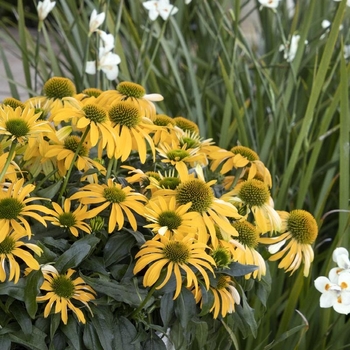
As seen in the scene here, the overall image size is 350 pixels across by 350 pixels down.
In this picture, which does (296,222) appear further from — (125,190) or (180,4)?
(180,4)

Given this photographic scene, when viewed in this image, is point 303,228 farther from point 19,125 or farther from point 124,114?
point 19,125

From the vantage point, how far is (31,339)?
61cm

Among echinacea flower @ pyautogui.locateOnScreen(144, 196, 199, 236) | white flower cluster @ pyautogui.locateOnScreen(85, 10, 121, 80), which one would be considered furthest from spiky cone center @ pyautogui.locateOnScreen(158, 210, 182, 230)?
white flower cluster @ pyautogui.locateOnScreen(85, 10, 121, 80)

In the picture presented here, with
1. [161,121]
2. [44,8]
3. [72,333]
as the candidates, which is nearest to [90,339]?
[72,333]

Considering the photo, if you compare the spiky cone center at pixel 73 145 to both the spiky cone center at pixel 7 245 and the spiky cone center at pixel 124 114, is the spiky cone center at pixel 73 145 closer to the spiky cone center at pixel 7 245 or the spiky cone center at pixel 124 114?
the spiky cone center at pixel 124 114

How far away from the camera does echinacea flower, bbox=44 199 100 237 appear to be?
66 centimetres

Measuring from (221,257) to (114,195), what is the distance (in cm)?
14

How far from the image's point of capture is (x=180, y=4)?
1621 mm

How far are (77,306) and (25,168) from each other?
0.21 meters

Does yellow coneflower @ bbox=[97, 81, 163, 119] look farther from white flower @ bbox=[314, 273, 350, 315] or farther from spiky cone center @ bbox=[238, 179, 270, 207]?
white flower @ bbox=[314, 273, 350, 315]

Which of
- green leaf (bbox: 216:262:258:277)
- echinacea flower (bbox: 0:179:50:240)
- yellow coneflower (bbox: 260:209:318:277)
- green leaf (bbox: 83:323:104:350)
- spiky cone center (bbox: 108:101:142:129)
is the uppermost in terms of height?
spiky cone center (bbox: 108:101:142:129)

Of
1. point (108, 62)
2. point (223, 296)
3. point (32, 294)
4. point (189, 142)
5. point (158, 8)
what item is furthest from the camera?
point (158, 8)

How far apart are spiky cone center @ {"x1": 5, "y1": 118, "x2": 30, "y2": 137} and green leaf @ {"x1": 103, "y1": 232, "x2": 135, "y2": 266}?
0.15 meters

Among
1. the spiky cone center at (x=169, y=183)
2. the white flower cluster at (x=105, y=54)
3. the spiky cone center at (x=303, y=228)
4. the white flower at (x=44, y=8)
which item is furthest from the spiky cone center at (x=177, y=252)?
the white flower at (x=44, y=8)
